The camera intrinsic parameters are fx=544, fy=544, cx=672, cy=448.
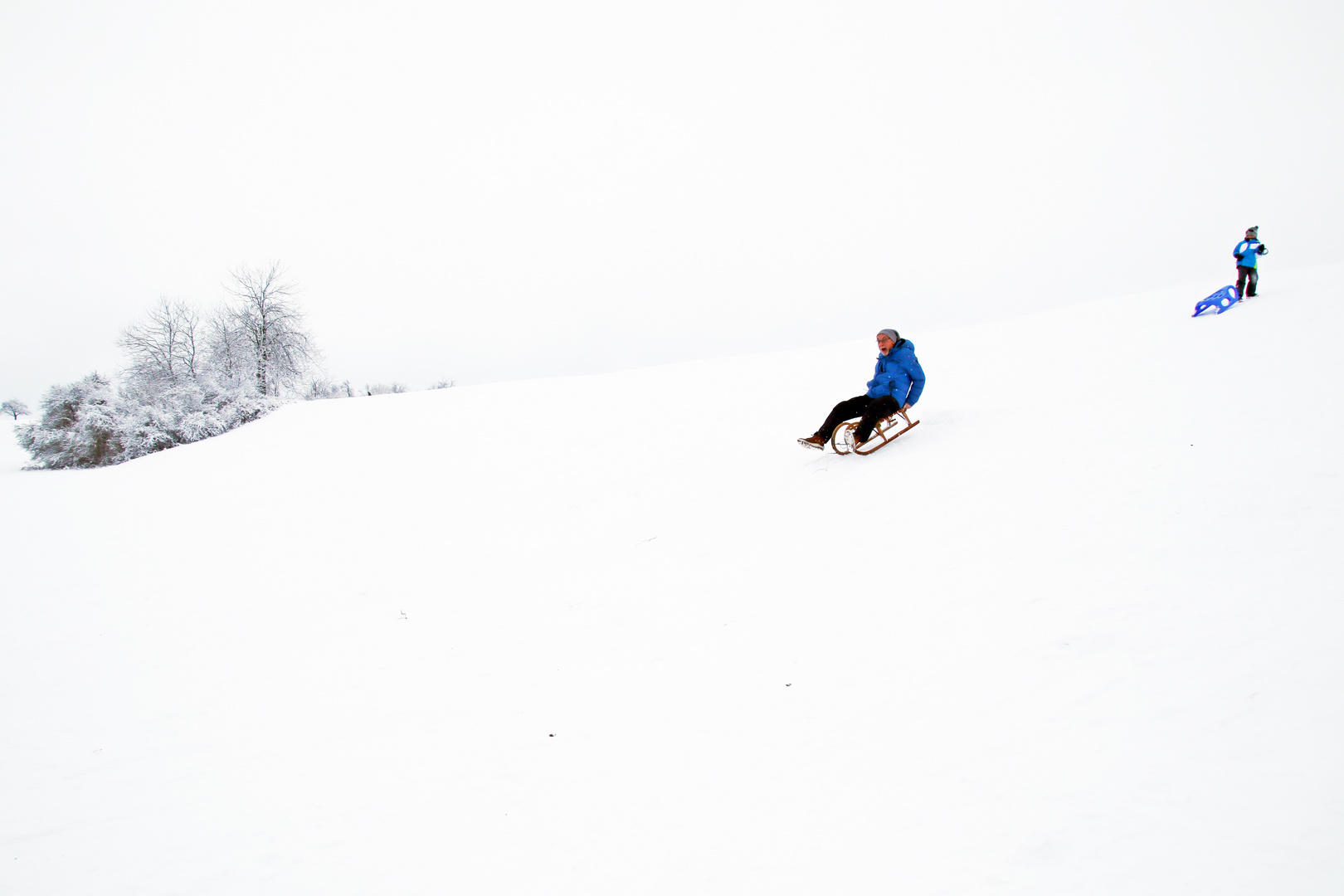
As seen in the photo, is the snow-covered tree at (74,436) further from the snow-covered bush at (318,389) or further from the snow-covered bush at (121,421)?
the snow-covered bush at (318,389)

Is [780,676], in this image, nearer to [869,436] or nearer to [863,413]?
[869,436]

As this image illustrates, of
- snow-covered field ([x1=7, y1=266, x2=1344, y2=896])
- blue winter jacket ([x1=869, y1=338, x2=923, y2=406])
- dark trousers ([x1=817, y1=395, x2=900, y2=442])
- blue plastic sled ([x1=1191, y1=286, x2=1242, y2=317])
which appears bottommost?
snow-covered field ([x1=7, y1=266, x2=1344, y2=896])

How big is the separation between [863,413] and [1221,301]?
8.81m

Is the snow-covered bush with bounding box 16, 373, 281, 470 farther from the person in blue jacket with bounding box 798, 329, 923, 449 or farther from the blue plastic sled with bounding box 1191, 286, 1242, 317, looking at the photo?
the blue plastic sled with bounding box 1191, 286, 1242, 317

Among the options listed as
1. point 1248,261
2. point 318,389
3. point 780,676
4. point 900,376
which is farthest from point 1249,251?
point 318,389

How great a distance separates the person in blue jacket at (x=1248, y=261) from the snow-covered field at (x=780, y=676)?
5.72 ft

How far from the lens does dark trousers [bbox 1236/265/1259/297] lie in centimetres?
1059

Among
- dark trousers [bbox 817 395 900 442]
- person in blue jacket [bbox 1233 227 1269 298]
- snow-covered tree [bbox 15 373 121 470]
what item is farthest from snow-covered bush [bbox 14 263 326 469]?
person in blue jacket [bbox 1233 227 1269 298]

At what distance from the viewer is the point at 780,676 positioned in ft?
13.3

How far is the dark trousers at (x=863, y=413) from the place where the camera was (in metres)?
7.46

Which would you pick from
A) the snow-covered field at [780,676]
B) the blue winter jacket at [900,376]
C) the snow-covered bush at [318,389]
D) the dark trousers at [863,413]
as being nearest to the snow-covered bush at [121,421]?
the snow-covered bush at [318,389]

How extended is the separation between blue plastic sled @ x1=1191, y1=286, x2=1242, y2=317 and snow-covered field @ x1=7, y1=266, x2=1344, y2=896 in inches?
52.5

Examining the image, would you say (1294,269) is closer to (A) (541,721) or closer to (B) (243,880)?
(A) (541,721)

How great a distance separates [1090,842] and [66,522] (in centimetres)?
1649
